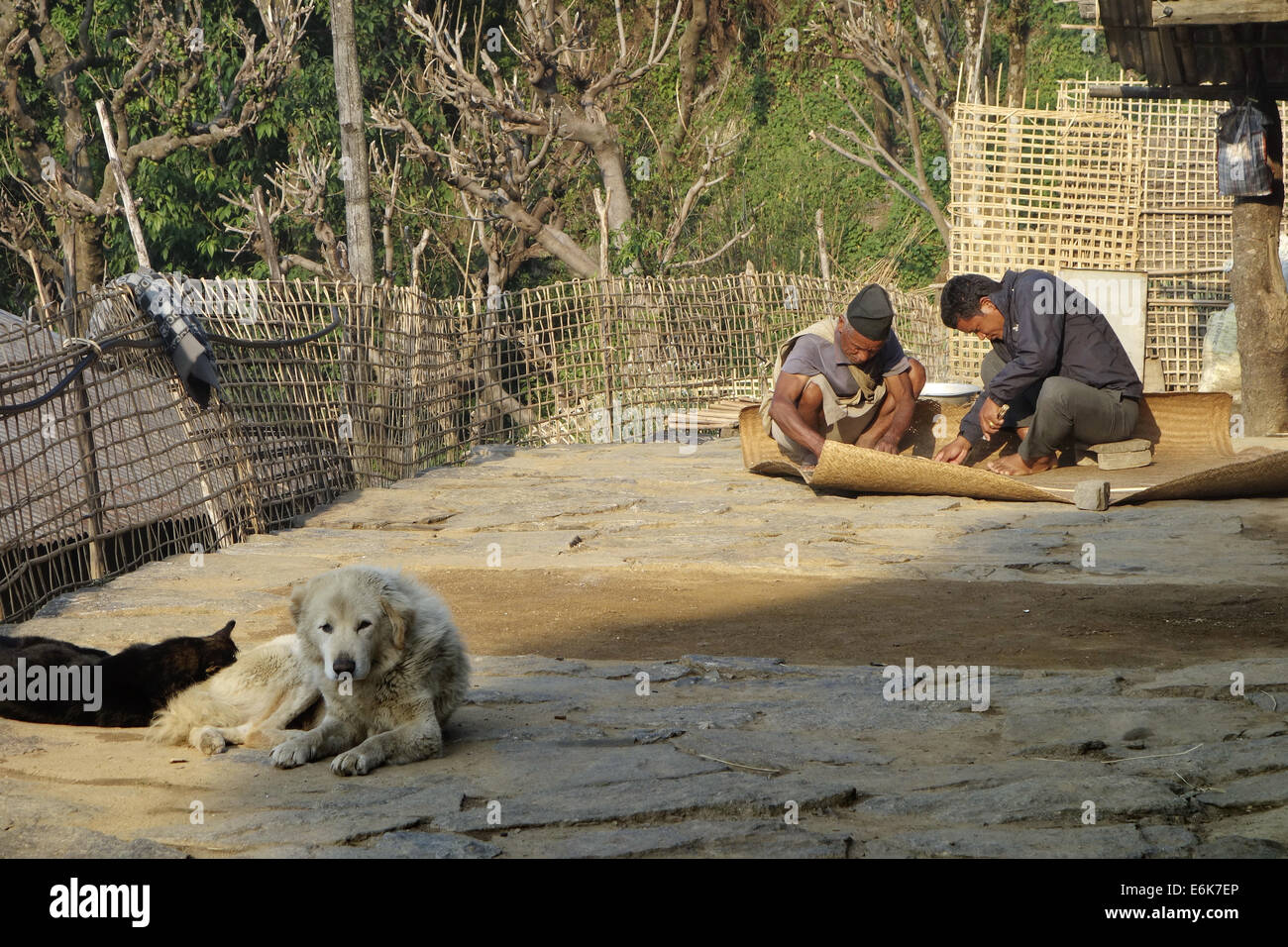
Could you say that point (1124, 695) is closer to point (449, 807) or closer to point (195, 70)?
point (449, 807)

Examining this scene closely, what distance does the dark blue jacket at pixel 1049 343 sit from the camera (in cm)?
818

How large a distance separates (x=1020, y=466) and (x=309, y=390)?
184 inches

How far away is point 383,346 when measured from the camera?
1017 centimetres

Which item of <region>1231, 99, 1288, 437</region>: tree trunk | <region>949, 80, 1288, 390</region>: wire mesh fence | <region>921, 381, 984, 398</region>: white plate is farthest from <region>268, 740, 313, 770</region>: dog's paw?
<region>949, 80, 1288, 390</region>: wire mesh fence

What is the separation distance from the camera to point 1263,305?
955 centimetres

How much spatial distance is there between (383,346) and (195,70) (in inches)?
389

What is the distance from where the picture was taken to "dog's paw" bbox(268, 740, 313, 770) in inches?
146

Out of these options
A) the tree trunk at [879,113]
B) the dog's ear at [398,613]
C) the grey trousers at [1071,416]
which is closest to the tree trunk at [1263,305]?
the grey trousers at [1071,416]

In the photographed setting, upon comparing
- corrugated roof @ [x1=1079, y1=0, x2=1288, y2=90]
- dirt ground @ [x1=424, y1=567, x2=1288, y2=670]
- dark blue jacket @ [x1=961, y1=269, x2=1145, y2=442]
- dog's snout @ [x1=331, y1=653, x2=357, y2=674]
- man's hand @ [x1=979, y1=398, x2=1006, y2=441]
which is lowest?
dirt ground @ [x1=424, y1=567, x2=1288, y2=670]

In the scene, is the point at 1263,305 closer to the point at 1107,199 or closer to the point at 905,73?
the point at 1107,199

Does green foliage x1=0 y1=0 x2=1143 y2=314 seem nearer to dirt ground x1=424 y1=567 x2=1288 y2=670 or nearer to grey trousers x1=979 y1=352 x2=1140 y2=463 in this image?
grey trousers x1=979 y1=352 x2=1140 y2=463

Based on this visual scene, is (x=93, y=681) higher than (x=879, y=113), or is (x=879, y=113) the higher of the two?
(x=879, y=113)

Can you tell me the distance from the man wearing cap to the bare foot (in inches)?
27.1

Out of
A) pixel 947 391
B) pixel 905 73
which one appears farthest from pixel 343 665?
pixel 905 73
